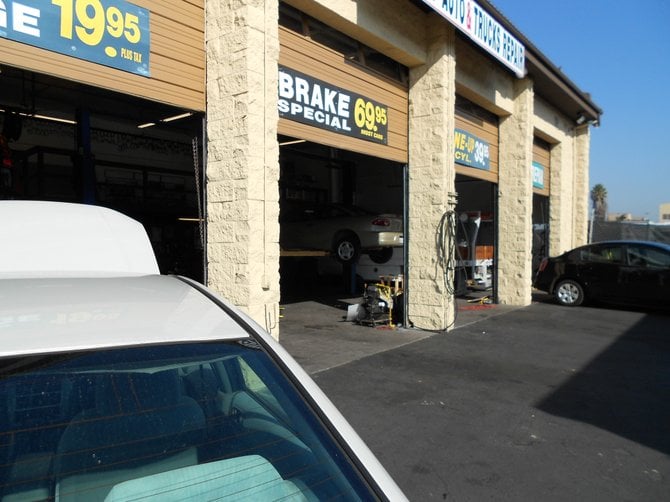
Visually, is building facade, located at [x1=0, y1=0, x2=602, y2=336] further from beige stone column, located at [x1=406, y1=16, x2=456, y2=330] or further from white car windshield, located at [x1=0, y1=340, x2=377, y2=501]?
white car windshield, located at [x1=0, y1=340, x2=377, y2=501]

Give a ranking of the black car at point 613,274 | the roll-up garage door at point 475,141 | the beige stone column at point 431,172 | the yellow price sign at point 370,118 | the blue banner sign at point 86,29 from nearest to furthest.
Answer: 1. the blue banner sign at point 86,29
2. the yellow price sign at point 370,118
3. the beige stone column at point 431,172
4. the roll-up garage door at point 475,141
5. the black car at point 613,274

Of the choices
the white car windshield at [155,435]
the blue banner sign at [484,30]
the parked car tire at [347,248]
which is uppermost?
the blue banner sign at [484,30]

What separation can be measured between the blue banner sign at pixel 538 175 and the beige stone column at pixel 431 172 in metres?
6.38

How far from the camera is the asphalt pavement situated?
3.52 meters

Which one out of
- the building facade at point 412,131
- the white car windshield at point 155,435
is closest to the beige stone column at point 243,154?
the building facade at point 412,131

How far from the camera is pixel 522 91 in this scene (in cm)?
1211

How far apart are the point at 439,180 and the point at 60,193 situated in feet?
30.3

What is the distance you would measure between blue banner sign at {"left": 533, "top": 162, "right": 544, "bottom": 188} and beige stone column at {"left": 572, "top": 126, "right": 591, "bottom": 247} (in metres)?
3.30

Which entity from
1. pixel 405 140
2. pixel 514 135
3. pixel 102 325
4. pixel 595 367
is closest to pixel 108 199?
pixel 405 140

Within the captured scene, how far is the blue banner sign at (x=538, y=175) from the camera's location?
14310 mm

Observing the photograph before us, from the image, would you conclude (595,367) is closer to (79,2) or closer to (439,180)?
(439,180)

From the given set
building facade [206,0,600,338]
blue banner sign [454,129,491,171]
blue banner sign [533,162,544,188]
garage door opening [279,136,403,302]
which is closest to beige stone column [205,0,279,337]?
building facade [206,0,600,338]

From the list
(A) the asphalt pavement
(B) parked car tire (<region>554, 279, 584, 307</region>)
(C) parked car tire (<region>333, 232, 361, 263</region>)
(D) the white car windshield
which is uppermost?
(C) parked car tire (<region>333, 232, 361, 263</region>)

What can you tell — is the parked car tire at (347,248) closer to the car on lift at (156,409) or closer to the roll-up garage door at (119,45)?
the roll-up garage door at (119,45)
